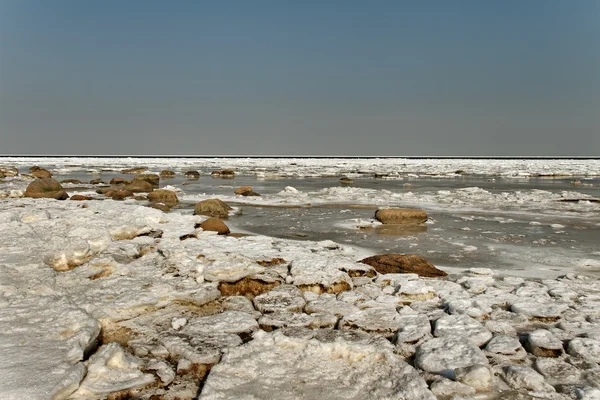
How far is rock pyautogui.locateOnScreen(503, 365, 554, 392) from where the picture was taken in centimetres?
280

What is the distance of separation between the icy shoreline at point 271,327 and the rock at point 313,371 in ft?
0.04

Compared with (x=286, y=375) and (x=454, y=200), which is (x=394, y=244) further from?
(x=454, y=200)

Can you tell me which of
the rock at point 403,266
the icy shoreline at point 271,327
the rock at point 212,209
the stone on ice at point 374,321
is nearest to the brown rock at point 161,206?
the rock at point 212,209

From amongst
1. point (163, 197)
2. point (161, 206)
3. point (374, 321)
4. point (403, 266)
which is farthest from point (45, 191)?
point (374, 321)

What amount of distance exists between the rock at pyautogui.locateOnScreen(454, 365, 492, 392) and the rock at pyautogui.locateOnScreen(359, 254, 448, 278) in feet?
8.23

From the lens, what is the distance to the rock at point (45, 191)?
12312 mm

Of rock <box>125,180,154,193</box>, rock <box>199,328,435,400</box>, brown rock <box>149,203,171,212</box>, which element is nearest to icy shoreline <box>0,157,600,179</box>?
rock <box>125,180,154,193</box>

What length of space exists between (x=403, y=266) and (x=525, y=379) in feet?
9.01

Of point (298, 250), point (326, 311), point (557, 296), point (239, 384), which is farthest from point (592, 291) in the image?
point (239, 384)

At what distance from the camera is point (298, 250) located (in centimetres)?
622

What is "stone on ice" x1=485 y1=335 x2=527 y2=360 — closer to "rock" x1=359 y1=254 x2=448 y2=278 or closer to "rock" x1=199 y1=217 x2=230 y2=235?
"rock" x1=359 y1=254 x2=448 y2=278

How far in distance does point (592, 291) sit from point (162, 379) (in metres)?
4.56

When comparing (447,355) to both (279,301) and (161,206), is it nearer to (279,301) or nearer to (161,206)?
(279,301)

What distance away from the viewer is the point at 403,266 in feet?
18.3
